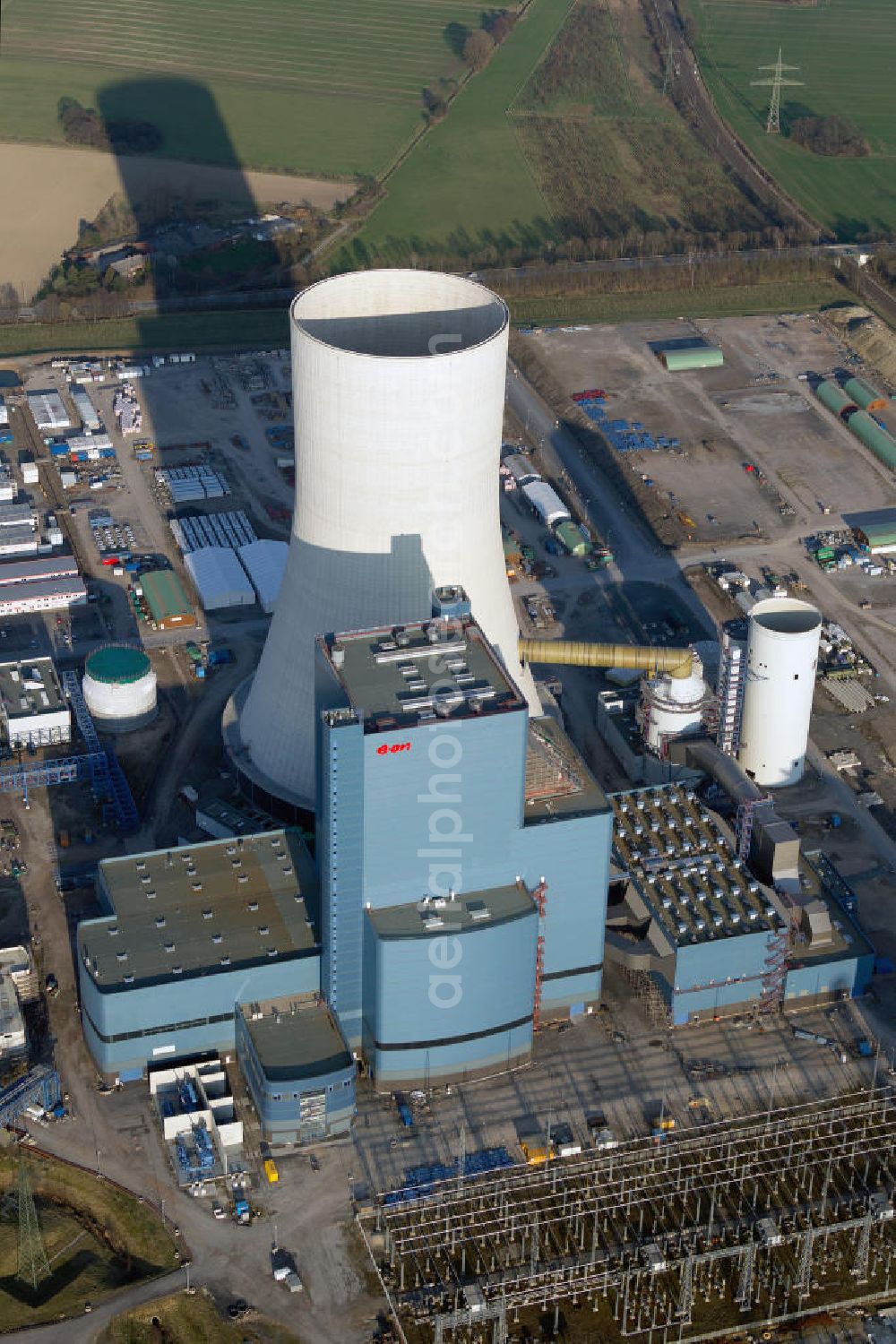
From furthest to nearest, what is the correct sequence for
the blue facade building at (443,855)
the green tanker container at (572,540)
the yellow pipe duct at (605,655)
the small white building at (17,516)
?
the small white building at (17,516) < the green tanker container at (572,540) < the yellow pipe duct at (605,655) < the blue facade building at (443,855)

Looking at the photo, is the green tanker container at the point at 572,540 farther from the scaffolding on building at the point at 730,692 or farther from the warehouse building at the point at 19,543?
the warehouse building at the point at 19,543

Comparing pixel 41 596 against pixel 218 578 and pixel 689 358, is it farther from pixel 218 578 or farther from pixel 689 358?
pixel 689 358

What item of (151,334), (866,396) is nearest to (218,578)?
(151,334)

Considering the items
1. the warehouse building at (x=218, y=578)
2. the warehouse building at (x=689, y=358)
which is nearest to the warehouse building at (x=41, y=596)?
the warehouse building at (x=218, y=578)

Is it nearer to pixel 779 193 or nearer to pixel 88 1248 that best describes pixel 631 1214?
pixel 88 1248

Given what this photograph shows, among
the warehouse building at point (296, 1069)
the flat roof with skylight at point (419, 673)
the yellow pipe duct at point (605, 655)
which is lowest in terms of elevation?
the warehouse building at point (296, 1069)

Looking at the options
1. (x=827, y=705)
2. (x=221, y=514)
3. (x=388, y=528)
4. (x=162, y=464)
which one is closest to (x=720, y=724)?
(x=827, y=705)

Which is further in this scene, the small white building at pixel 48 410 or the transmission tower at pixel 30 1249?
the small white building at pixel 48 410
